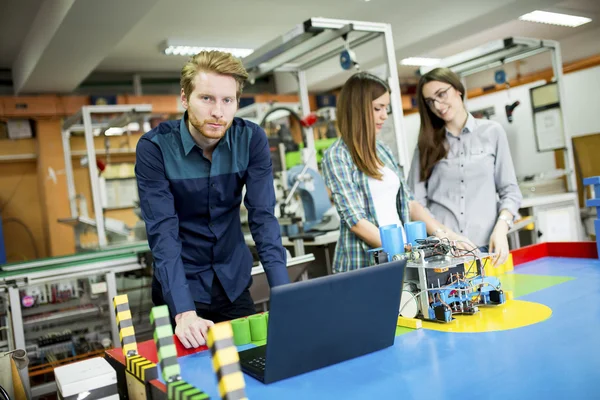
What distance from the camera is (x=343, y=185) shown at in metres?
1.87

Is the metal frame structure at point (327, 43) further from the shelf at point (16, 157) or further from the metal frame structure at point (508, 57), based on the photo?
the shelf at point (16, 157)

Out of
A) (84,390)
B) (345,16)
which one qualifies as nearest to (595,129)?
(345,16)

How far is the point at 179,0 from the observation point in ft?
18.4

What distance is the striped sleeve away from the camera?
185 centimetres

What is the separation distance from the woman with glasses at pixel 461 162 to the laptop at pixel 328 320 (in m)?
1.17

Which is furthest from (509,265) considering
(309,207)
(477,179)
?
(309,207)

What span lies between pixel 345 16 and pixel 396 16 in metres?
0.66

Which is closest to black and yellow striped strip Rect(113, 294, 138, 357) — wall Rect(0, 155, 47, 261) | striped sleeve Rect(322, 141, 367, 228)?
striped sleeve Rect(322, 141, 367, 228)

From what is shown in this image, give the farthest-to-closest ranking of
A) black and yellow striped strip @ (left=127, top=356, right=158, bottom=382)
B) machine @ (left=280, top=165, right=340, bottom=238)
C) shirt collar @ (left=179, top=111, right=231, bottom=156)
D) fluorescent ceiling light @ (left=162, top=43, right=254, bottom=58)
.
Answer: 1. fluorescent ceiling light @ (left=162, top=43, right=254, bottom=58)
2. machine @ (left=280, top=165, right=340, bottom=238)
3. shirt collar @ (left=179, top=111, right=231, bottom=156)
4. black and yellow striped strip @ (left=127, top=356, right=158, bottom=382)

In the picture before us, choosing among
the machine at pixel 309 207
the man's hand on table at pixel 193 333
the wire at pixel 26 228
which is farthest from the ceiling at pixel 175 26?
the man's hand on table at pixel 193 333

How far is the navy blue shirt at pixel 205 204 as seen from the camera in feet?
4.75

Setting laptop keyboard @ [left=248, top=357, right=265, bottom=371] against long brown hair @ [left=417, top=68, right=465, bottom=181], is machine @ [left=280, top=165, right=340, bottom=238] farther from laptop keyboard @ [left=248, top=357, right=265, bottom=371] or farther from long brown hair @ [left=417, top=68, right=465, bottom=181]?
laptop keyboard @ [left=248, top=357, right=265, bottom=371]

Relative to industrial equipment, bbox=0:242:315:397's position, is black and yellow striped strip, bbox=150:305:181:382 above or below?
above

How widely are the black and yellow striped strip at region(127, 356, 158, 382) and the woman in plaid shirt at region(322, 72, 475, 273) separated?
999 mm
